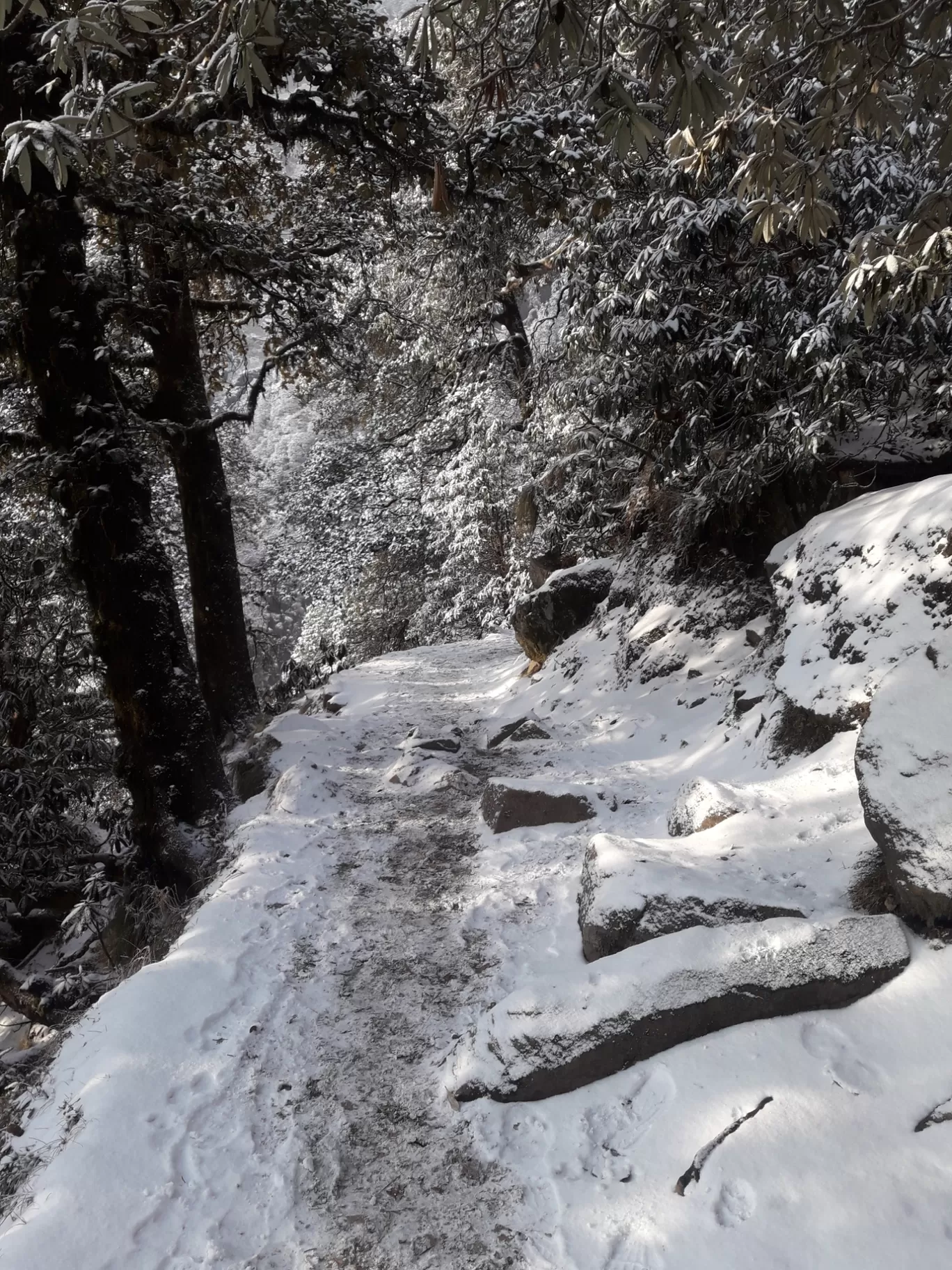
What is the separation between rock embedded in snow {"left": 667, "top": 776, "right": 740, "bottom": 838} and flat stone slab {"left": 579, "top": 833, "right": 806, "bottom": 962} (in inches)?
19.4

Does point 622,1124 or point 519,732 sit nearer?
point 622,1124

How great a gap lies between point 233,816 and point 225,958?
2.33 meters

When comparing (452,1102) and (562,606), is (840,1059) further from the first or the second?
(562,606)

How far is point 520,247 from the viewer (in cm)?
1305

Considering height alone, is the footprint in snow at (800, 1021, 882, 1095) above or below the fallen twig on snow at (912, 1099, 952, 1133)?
above

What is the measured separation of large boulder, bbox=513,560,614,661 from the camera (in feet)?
35.7

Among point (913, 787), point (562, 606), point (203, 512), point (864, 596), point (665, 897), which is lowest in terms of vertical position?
point (665, 897)

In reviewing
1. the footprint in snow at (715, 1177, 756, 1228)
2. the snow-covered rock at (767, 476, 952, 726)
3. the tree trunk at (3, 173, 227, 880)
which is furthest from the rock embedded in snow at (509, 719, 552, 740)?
the footprint in snow at (715, 1177, 756, 1228)

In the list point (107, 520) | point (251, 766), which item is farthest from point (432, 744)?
point (107, 520)

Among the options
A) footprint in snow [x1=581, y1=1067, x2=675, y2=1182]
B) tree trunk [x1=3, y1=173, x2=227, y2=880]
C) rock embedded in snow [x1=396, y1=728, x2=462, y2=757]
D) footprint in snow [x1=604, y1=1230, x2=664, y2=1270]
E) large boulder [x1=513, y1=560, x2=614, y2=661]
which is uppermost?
tree trunk [x1=3, y1=173, x2=227, y2=880]

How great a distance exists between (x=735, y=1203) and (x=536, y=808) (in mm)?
3254

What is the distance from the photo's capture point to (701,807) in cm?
451

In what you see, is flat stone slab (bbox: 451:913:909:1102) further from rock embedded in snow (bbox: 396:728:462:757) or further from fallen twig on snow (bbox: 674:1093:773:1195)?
→ rock embedded in snow (bbox: 396:728:462:757)

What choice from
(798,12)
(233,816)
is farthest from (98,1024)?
Result: (798,12)
